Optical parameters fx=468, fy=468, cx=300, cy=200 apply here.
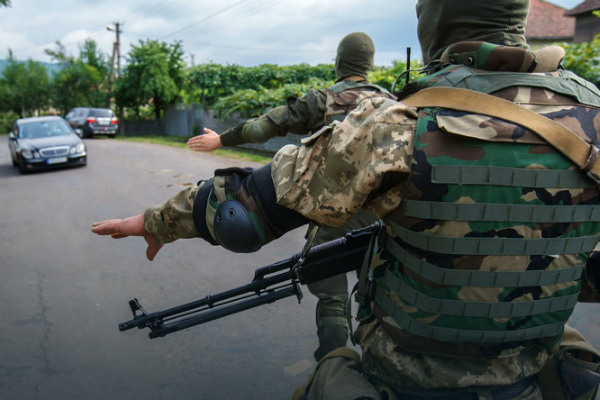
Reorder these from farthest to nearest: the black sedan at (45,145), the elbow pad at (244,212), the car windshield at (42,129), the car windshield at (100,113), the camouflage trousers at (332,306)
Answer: the car windshield at (100,113) < the car windshield at (42,129) < the black sedan at (45,145) < the camouflage trousers at (332,306) < the elbow pad at (244,212)

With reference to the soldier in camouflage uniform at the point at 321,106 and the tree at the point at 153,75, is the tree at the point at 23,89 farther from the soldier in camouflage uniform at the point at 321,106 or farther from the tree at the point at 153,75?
the soldier in camouflage uniform at the point at 321,106

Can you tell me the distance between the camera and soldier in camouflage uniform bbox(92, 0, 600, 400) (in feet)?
3.59

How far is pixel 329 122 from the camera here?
2.76 meters

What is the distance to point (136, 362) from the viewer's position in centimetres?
281

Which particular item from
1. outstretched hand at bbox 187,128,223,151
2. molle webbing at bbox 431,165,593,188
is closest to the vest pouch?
molle webbing at bbox 431,165,593,188

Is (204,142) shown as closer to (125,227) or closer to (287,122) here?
(287,122)

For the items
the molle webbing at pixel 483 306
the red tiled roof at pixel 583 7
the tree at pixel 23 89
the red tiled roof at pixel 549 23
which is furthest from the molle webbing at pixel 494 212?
the tree at pixel 23 89

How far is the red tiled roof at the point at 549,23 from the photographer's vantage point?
102ft

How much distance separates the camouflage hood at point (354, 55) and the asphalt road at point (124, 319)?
1.72 metres

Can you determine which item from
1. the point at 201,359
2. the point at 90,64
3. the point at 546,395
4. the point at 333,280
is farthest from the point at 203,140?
the point at 90,64

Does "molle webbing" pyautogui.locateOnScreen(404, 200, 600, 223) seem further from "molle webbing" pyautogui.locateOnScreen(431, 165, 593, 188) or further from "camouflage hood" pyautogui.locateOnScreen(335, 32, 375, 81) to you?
"camouflage hood" pyautogui.locateOnScreen(335, 32, 375, 81)

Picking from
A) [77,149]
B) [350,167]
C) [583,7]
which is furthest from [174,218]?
[583,7]

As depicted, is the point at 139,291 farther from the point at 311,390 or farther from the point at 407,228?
the point at 407,228

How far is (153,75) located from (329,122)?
71.5ft
